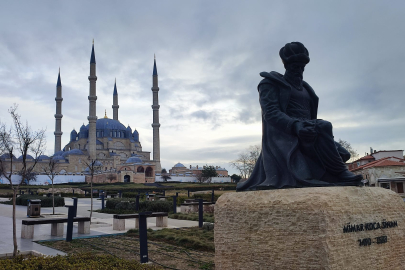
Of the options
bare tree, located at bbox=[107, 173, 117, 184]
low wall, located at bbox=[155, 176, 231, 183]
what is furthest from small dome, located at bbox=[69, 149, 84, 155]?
low wall, located at bbox=[155, 176, 231, 183]

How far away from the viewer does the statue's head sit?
4.72 m

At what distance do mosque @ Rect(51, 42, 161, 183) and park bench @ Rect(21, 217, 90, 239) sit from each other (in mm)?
42451

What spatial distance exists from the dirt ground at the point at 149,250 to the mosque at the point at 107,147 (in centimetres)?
4409

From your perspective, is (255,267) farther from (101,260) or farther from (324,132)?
(101,260)

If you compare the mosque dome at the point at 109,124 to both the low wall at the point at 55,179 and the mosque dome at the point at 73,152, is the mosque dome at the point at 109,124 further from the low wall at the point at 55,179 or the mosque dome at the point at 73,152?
the low wall at the point at 55,179

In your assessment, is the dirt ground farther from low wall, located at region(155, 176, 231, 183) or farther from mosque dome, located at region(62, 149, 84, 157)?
mosque dome, located at region(62, 149, 84, 157)

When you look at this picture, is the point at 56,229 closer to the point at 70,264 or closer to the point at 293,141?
the point at 70,264

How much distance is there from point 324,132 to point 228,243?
5.51 ft

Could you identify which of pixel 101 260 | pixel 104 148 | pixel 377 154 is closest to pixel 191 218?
pixel 101 260

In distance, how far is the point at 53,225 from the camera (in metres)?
9.46

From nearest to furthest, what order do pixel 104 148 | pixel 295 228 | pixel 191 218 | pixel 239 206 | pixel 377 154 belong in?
pixel 295 228 → pixel 239 206 → pixel 191 218 → pixel 377 154 → pixel 104 148

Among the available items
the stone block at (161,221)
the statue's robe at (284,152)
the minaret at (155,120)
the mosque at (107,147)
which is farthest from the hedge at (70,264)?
the minaret at (155,120)

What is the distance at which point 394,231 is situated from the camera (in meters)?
3.99

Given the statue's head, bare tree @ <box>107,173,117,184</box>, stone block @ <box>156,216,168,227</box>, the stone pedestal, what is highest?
the statue's head
